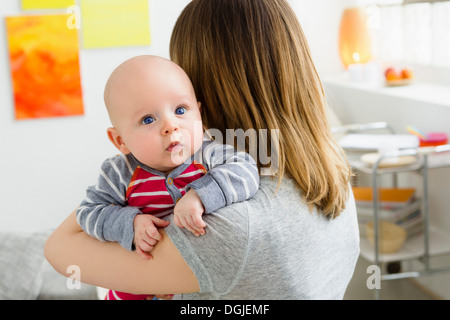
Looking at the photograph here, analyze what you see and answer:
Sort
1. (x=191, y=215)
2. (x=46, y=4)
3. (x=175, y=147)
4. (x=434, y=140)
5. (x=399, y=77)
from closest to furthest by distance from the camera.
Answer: (x=191, y=215)
(x=175, y=147)
(x=434, y=140)
(x=46, y=4)
(x=399, y=77)

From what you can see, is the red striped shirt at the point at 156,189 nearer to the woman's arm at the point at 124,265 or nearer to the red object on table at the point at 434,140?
the woman's arm at the point at 124,265

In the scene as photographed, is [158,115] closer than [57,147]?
Yes

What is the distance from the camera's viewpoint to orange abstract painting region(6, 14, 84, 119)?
8.64ft

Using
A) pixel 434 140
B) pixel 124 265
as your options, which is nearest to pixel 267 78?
pixel 124 265

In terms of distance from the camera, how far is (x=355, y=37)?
3129 millimetres

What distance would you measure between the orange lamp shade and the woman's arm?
250 cm

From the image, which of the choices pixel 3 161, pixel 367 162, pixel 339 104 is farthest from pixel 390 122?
pixel 3 161

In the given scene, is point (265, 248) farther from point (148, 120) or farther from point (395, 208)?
point (395, 208)

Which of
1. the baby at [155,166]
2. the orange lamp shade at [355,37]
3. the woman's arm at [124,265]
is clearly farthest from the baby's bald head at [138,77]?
the orange lamp shade at [355,37]

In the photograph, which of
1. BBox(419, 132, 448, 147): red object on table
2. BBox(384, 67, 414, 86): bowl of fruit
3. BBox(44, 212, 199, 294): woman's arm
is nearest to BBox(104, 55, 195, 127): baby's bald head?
BBox(44, 212, 199, 294): woman's arm

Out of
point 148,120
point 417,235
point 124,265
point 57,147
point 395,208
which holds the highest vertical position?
point 148,120

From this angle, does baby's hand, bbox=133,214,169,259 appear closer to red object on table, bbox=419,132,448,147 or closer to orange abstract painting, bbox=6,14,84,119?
red object on table, bbox=419,132,448,147

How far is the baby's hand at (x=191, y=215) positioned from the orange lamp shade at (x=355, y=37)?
2.52 m

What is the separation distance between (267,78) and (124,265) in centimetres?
39
